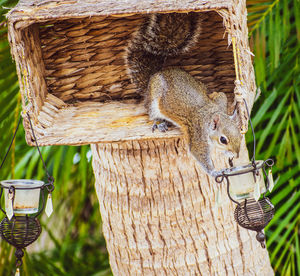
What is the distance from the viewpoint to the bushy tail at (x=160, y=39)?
5.35 feet

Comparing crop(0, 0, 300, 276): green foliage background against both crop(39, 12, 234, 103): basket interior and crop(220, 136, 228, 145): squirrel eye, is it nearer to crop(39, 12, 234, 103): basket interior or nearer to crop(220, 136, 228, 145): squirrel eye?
crop(39, 12, 234, 103): basket interior

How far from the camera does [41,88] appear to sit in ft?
5.15

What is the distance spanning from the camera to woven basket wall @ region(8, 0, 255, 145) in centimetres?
138

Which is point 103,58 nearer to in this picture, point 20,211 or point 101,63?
point 101,63

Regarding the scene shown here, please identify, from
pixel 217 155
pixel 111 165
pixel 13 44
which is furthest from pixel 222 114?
pixel 13 44

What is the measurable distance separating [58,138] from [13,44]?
259 millimetres

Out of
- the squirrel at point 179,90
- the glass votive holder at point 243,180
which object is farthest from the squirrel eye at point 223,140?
the glass votive holder at point 243,180

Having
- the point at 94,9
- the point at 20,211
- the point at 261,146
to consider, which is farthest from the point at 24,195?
the point at 261,146

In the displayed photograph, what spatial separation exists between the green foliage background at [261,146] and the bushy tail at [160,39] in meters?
0.24

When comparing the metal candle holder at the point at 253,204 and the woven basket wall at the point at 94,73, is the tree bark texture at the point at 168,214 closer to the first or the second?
the woven basket wall at the point at 94,73

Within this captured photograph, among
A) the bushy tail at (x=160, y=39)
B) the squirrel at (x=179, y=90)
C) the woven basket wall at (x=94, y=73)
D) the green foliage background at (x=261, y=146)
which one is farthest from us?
the green foliage background at (x=261, y=146)

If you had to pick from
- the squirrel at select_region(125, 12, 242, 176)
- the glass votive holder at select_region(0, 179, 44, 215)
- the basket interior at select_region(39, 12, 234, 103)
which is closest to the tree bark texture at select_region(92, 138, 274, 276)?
the squirrel at select_region(125, 12, 242, 176)

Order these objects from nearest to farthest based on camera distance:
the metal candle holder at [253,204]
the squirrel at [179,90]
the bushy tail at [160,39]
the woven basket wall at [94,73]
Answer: the metal candle holder at [253,204], the woven basket wall at [94,73], the squirrel at [179,90], the bushy tail at [160,39]

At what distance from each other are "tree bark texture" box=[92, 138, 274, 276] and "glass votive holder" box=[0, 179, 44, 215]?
36 cm
